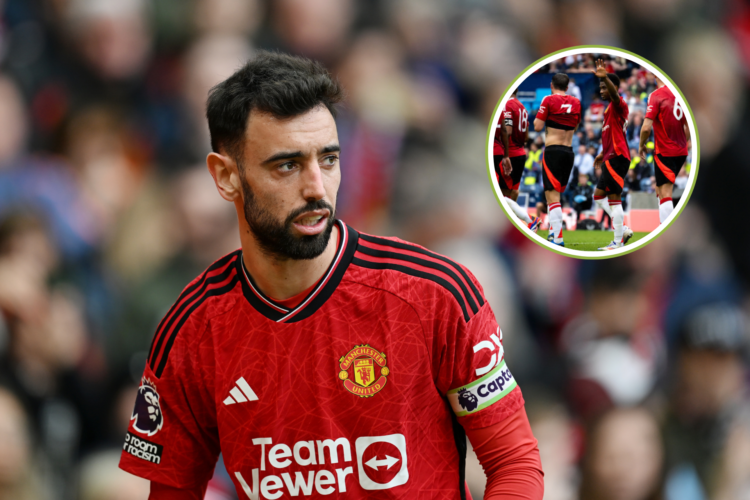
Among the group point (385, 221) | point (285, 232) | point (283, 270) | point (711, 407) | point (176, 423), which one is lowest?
point (711, 407)

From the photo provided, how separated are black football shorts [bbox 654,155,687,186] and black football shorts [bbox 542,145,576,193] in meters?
0.41

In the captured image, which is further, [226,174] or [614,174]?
[614,174]

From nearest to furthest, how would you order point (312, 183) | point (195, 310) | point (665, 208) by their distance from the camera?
point (312, 183)
point (195, 310)
point (665, 208)

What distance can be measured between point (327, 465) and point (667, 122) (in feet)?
6.77

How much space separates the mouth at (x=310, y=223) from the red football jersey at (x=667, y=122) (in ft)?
5.62

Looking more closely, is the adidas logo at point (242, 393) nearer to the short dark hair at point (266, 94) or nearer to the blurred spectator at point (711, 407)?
the short dark hair at point (266, 94)

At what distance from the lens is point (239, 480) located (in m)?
1.93

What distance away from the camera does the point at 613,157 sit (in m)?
2.77

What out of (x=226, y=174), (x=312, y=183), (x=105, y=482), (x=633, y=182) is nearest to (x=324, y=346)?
(x=312, y=183)

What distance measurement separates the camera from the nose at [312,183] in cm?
176

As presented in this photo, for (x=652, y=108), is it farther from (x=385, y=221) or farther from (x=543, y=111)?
(x=385, y=221)

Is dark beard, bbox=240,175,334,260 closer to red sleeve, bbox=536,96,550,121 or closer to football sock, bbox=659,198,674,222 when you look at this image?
red sleeve, bbox=536,96,550,121

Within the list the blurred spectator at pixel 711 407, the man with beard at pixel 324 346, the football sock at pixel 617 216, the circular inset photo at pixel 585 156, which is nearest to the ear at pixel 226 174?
the man with beard at pixel 324 346

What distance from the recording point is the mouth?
70.5 inches
